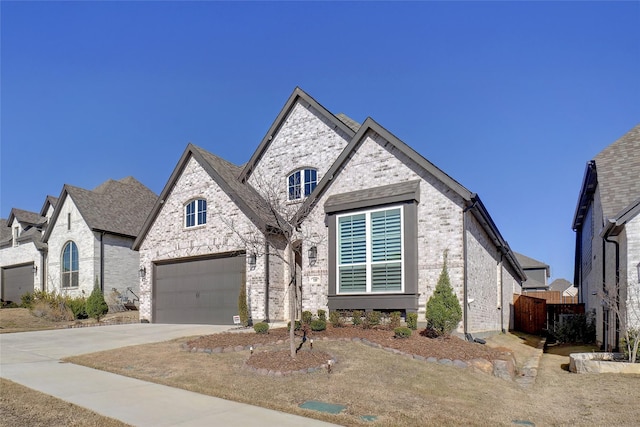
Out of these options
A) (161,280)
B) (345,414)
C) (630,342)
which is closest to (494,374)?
(630,342)

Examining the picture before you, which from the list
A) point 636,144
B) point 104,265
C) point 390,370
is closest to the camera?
point 390,370

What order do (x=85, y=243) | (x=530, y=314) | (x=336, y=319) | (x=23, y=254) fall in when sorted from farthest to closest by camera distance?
(x=23, y=254) < (x=85, y=243) < (x=530, y=314) < (x=336, y=319)

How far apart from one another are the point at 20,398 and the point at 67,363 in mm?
3705

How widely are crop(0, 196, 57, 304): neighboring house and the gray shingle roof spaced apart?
100 ft

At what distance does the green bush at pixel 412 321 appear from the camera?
13.7 m

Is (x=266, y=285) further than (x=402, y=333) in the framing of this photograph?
Yes

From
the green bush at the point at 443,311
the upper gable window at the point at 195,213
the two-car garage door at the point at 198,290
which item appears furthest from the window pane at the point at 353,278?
the upper gable window at the point at 195,213

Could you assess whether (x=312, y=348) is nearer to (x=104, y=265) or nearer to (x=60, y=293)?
(x=104, y=265)

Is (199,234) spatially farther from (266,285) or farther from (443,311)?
(443,311)

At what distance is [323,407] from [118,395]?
3432 mm

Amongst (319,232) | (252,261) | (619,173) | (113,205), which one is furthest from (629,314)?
(113,205)

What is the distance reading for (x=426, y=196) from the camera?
14.9 m

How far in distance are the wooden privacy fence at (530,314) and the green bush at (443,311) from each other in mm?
11971

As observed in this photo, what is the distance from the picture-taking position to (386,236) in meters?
15.1
